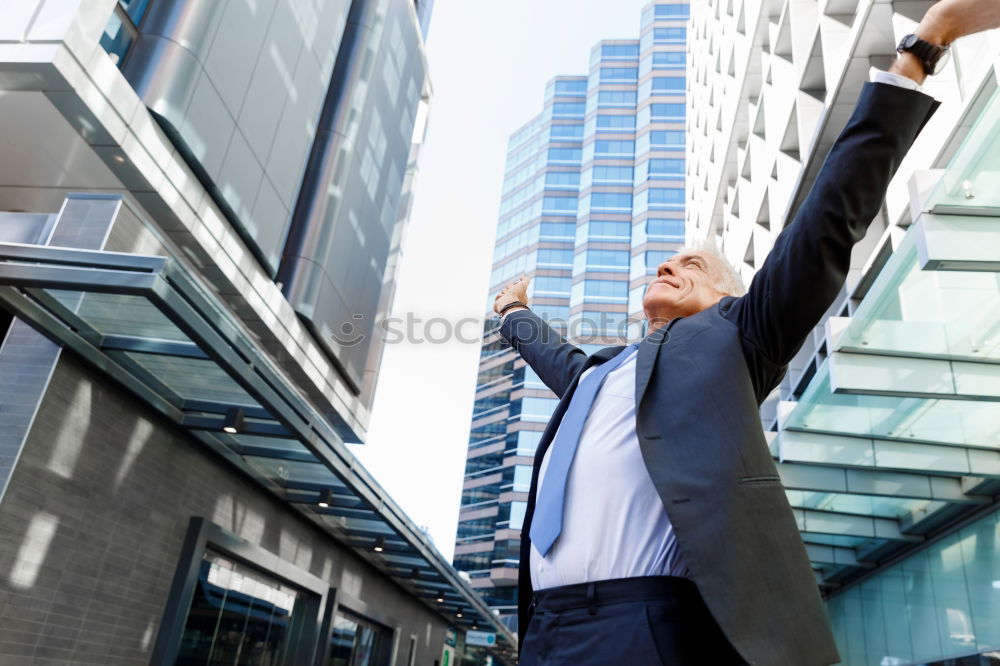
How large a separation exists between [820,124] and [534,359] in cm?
1129

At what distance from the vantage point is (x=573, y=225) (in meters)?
68.4

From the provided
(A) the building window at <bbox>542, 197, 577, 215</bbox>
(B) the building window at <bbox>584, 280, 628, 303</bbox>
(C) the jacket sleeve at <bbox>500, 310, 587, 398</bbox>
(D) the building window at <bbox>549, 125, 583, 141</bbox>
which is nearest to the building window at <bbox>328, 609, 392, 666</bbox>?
(C) the jacket sleeve at <bbox>500, 310, 587, 398</bbox>

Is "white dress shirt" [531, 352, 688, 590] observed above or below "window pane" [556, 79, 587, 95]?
below

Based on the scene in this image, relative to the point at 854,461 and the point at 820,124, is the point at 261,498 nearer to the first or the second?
the point at 854,461

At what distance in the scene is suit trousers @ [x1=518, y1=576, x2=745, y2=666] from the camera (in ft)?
5.04

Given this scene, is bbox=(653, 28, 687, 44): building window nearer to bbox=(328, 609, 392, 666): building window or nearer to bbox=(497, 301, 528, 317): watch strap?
bbox=(328, 609, 392, 666): building window

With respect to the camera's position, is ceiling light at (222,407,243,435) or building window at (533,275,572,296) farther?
building window at (533,275,572,296)

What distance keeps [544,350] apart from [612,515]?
1017 mm

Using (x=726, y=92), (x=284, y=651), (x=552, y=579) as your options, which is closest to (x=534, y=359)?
(x=552, y=579)

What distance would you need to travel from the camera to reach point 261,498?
11.6 m

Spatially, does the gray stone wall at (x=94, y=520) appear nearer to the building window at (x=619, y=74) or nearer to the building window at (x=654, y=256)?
the building window at (x=654, y=256)

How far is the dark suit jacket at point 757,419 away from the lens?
1521mm

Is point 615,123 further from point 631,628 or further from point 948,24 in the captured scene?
point 631,628

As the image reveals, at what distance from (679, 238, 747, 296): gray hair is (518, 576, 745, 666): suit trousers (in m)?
1.17
